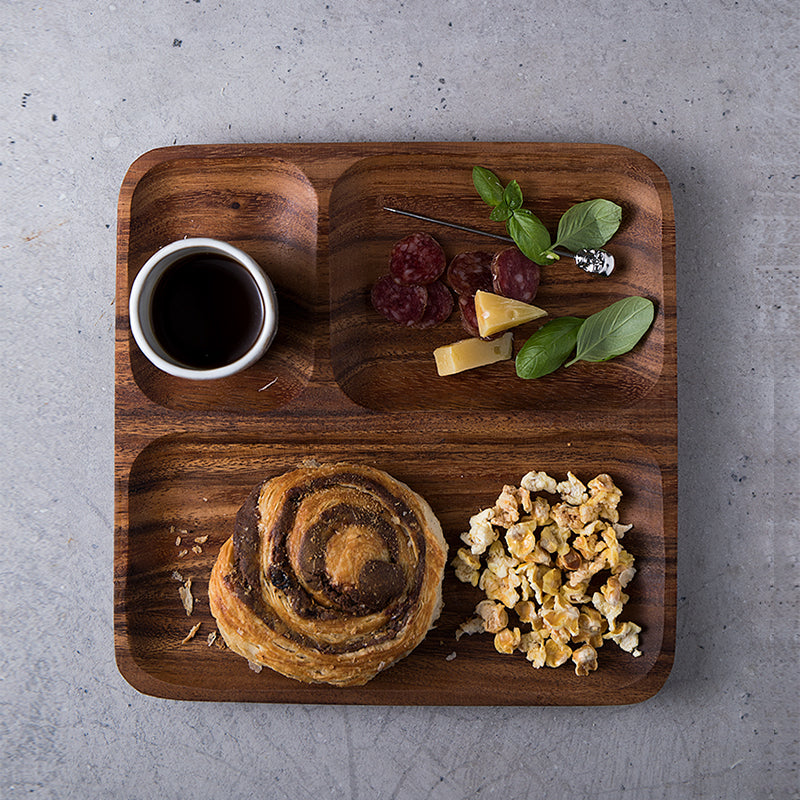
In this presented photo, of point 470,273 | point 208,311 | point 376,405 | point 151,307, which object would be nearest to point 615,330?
point 470,273

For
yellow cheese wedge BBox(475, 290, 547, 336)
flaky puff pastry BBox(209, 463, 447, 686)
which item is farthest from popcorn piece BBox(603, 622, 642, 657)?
yellow cheese wedge BBox(475, 290, 547, 336)

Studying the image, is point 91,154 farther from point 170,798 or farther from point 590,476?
point 170,798

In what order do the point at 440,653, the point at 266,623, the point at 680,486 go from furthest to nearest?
the point at 680,486
the point at 440,653
the point at 266,623

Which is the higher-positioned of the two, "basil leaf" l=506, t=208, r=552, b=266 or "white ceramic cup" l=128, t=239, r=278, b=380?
"basil leaf" l=506, t=208, r=552, b=266

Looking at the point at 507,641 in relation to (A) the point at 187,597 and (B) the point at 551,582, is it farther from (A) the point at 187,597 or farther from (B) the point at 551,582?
(A) the point at 187,597

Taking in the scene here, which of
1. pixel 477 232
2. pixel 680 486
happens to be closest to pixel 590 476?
pixel 680 486

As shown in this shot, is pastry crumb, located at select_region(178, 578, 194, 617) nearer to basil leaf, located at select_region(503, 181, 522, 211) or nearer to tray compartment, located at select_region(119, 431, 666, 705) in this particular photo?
tray compartment, located at select_region(119, 431, 666, 705)

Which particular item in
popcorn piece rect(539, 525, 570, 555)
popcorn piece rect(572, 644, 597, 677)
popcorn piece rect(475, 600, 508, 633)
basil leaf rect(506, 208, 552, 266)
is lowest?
popcorn piece rect(572, 644, 597, 677)
